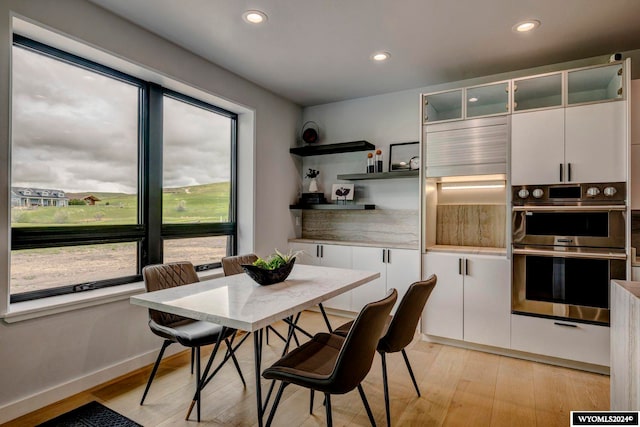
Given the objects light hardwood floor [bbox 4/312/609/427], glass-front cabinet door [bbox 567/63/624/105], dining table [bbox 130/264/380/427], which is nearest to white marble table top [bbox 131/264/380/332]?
dining table [bbox 130/264/380/427]

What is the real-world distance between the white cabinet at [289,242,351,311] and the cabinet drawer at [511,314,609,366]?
1.74 meters

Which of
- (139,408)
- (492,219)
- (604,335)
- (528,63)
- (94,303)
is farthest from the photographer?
(492,219)

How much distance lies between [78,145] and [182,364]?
1899mm

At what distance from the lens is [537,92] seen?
10.4ft

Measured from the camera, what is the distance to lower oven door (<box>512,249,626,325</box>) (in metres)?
2.73

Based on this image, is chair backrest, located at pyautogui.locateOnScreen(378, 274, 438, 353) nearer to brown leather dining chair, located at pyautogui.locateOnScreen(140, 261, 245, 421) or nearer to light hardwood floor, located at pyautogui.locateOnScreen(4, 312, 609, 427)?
light hardwood floor, located at pyautogui.locateOnScreen(4, 312, 609, 427)

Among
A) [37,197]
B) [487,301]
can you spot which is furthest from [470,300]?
[37,197]

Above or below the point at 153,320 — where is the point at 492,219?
above

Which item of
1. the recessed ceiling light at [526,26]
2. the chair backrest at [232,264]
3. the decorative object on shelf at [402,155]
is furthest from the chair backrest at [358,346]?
the decorative object on shelf at [402,155]

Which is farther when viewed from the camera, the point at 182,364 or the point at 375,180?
the point at 375,180

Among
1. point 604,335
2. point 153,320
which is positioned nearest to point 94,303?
point 153,320

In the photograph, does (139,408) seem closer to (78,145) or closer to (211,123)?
(78,145)

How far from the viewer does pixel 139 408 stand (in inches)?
88.2

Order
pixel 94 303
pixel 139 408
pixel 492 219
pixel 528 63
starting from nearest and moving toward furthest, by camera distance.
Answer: pixel 139 408 < pixel 94 303 < pixel 528 63 < pixel 492 219
